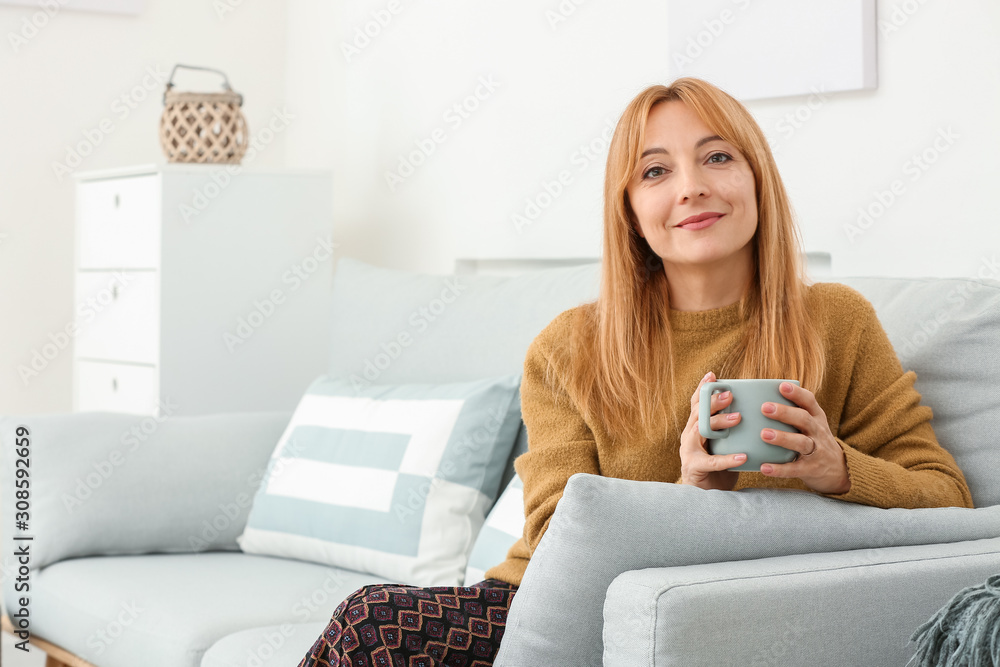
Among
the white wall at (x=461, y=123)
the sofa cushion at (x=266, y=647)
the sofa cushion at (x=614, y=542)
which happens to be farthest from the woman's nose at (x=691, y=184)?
the sofa cushion at (x=266, y=647)

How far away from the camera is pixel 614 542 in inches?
37.1

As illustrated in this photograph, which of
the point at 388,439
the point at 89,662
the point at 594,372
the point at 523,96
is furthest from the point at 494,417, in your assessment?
the point at 523,96

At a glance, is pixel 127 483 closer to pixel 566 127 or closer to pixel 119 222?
pixel 119 222

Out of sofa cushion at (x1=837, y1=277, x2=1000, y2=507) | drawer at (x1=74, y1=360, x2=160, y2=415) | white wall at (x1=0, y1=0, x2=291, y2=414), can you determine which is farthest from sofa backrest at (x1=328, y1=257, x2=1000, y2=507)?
white wall at (x1=0, y1=0, x2=291, y2=414)

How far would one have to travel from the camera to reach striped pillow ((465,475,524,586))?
1503 mm

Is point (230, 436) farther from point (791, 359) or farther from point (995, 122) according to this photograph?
point (995, 122)

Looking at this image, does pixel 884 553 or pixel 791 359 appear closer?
pixel 884 553

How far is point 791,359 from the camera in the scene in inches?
48.5

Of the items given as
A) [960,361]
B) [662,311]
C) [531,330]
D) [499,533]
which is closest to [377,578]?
[499,533]

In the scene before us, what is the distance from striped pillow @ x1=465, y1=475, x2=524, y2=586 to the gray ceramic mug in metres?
0.54

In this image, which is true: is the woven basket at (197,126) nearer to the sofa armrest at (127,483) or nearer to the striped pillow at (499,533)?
the sofa armrest at (127,483)

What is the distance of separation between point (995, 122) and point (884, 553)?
0.76 meters

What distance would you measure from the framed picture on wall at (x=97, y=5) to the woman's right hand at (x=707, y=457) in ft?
8.21

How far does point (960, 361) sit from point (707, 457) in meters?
0.41
